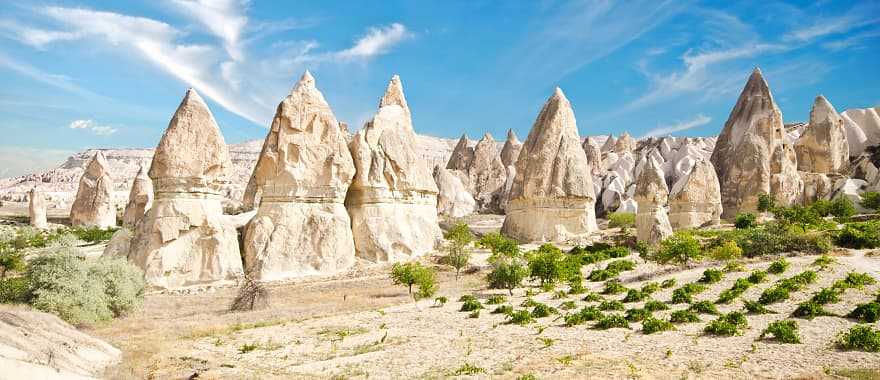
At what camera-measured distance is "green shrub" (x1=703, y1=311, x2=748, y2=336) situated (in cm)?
1197

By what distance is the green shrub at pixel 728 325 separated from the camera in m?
12.0

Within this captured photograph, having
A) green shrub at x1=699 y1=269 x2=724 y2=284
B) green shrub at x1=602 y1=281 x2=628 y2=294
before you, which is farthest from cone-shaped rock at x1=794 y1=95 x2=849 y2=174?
green shrub at x1=602 y1=281 x2=628 y2=294

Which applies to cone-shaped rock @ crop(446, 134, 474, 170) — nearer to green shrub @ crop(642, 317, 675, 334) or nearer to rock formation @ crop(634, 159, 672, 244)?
rock formation @ crop(634, 159, 672, 244)

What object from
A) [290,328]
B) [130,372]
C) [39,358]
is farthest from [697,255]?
[39,358]

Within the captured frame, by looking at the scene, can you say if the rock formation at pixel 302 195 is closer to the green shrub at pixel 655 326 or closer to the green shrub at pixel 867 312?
the green shrub at pixel 655 326

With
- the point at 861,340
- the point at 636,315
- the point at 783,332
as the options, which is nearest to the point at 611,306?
the point at 636,315

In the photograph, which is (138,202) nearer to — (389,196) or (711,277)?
(389,196)

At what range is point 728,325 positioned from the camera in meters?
12.1

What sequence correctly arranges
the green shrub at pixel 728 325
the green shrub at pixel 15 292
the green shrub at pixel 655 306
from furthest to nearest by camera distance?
the green shrub at pixel 15 292, the green shrub at pixel 655 306, the green shrub at pixel 728 325

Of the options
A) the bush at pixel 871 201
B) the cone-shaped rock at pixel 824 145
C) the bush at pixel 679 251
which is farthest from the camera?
the cone-shaped rock at pixel 824 145

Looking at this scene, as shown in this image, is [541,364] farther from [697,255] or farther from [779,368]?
[697,255]

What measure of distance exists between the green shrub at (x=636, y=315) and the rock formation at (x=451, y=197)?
36.3 metres

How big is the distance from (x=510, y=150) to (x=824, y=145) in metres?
32.5

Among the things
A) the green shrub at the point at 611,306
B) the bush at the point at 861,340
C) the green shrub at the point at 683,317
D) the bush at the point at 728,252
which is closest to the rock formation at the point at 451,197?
the bush at the point at 728,252
